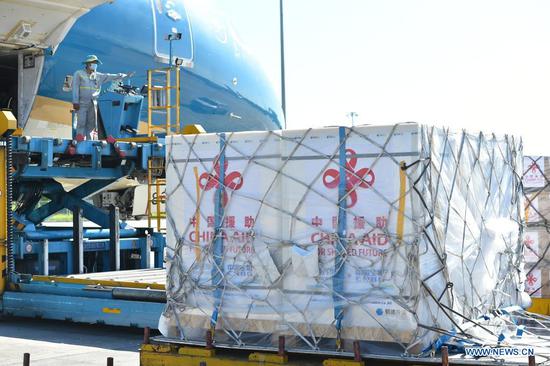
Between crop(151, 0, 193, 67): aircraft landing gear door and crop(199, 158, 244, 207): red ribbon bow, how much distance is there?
11299 millimetres

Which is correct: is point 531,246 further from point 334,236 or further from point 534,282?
point 334,236

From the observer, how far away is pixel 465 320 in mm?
6773

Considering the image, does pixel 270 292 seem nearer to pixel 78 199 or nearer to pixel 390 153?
pixel 390 153

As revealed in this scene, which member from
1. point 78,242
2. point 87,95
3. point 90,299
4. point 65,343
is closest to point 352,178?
point 65,343

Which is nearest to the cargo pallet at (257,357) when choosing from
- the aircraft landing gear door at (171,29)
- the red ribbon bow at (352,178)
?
the red ribbon bow at (352,178)

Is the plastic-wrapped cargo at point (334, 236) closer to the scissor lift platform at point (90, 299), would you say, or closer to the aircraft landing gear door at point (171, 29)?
the scissor lift platform at point (90, 299)

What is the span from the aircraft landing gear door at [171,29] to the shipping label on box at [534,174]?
9.98 metres

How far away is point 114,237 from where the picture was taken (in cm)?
1407

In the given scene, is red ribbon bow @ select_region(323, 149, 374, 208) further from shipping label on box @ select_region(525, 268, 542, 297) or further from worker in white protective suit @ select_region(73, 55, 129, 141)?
worker in white protective suit @ select_region(73, 55, 129, 141)

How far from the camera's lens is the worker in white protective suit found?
15016 mm

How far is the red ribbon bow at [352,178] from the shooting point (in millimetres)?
6598

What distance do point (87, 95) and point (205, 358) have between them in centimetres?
897

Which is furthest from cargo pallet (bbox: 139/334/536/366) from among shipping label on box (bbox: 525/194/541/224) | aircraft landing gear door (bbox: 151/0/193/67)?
aircraft landing gear door (bbox: 151/0/193/67)

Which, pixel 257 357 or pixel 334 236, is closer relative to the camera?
pixel 334 236
